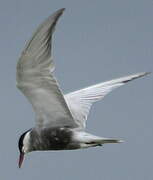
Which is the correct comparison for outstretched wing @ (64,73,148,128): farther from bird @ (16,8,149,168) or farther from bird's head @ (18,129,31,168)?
bird's head @ (18,129,31,168)

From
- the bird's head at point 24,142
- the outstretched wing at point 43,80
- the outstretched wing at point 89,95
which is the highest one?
the outstretched wing at point 43,80

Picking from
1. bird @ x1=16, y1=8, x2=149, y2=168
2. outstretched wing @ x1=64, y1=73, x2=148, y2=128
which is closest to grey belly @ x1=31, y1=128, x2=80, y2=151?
bird @ x1=16, y1=8, x2=149, y2=168

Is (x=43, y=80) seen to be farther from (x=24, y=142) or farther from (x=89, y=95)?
(x=89, y=95)

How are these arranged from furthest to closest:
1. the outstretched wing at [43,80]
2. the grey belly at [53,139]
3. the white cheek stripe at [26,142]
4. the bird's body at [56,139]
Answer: the white cheek stripe at [26,142], the grey belly at [53,139], the bird's body at [56,139], the outstretched wing at [43,80]

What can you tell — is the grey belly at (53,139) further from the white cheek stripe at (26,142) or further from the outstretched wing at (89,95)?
the outstretched wing at (89,95)

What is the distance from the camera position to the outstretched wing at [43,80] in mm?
9266

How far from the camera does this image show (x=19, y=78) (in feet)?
32.9

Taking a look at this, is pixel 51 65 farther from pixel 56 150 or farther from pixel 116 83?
pixel 116 83

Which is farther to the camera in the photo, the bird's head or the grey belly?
the bird's head

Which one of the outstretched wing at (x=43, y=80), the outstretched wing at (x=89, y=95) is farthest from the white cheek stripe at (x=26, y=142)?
the outstretched wing at (x=89, y=95)

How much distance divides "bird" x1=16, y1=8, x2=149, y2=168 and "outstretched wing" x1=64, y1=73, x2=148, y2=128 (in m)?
0.01

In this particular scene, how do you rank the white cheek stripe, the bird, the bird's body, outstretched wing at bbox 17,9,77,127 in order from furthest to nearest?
the white cheek stripe < the bird's body < the bird < outstretched wing at bbox 17,9,77,127

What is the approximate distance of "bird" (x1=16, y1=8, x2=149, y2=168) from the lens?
941cm

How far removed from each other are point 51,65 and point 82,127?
1279 mm
